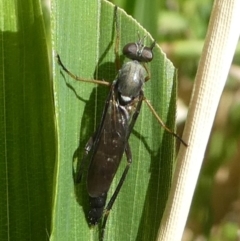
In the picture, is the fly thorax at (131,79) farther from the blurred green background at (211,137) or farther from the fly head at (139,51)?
the blurred green background at (211,137)

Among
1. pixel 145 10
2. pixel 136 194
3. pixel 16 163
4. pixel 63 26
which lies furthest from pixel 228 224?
pixel 63 26

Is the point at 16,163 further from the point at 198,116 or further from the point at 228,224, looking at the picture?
the point at 228,224

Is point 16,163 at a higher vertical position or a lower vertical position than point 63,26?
lower

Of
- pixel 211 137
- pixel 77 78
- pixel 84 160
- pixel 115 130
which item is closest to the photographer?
pixel 77 78

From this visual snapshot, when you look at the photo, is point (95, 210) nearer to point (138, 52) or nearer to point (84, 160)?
point (84, 160)

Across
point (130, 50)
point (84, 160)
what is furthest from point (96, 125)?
point (130, 50)

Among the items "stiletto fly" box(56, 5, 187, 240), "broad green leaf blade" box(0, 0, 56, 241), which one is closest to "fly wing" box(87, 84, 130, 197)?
"stiletto fly" box(56, 5, 187, 240)

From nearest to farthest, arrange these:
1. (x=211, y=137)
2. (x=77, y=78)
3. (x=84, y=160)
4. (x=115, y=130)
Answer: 1. (x=77, y=78)
2. (x=84, y=160)
3. (x=115, y=130)
4. (x=211, y=137)
